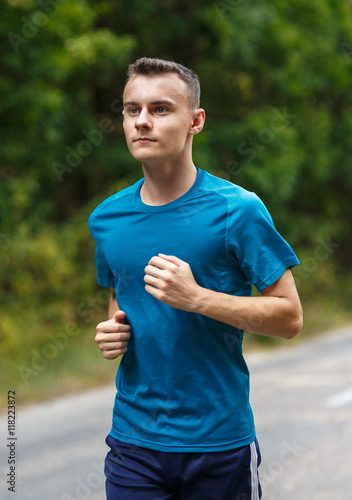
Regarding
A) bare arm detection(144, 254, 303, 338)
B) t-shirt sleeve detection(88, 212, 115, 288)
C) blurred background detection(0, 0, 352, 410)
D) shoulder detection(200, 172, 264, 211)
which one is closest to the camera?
bare arm detection(144, 254, 303, 338)

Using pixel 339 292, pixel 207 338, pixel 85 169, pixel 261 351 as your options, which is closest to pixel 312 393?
pixel 261 351

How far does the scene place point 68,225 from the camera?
1248 centimetres

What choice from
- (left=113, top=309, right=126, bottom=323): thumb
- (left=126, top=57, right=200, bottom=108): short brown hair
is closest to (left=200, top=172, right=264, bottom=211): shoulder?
(left=126, top=57, right=200, bottom=108): short brown hair

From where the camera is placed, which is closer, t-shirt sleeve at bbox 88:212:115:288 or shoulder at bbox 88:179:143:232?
shoulder at bbox 88:179:143:232

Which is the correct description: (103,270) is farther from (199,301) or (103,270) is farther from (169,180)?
(199,301)

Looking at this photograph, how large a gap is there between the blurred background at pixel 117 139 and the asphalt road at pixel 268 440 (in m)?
0.96

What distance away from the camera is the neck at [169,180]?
2.47 metres

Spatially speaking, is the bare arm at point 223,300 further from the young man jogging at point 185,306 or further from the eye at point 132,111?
the eye at point 132,111

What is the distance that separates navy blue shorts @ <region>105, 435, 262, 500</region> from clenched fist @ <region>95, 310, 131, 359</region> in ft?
1.05

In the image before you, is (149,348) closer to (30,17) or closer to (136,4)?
(30,17)

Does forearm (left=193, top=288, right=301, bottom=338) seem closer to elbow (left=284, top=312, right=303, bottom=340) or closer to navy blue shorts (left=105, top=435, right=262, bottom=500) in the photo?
elbow (left=284, top=312, right=303, bottom=340)

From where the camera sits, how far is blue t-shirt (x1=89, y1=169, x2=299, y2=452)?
7.86ft

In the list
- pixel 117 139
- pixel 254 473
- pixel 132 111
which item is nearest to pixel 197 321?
pixel 254 473

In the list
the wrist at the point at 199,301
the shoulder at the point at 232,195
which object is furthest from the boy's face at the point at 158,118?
the wrist at the point at 199,301
